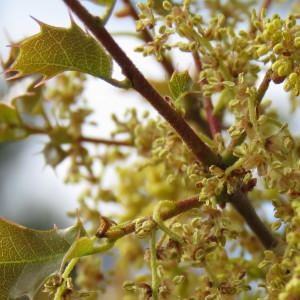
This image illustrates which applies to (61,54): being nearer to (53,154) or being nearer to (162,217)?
(162,217)

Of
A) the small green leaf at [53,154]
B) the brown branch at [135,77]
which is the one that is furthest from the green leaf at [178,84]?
the small green leaf at [53,154]

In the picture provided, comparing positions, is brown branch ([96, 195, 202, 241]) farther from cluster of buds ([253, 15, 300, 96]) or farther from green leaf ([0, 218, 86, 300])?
cluster of buds ([253, 15, 300, 96])

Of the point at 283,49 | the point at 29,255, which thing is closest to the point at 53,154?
the point at 29,255

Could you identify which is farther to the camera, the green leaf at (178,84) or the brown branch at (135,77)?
the green leaf at (178,84)

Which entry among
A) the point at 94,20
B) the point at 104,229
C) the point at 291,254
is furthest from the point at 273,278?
the point at 94,20

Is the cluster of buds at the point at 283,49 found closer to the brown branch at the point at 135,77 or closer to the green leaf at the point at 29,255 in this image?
the brown branch at the point at 135,77

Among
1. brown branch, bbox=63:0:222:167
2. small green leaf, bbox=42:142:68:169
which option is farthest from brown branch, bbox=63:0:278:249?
small green leaf, bbox=42:142:68:169
